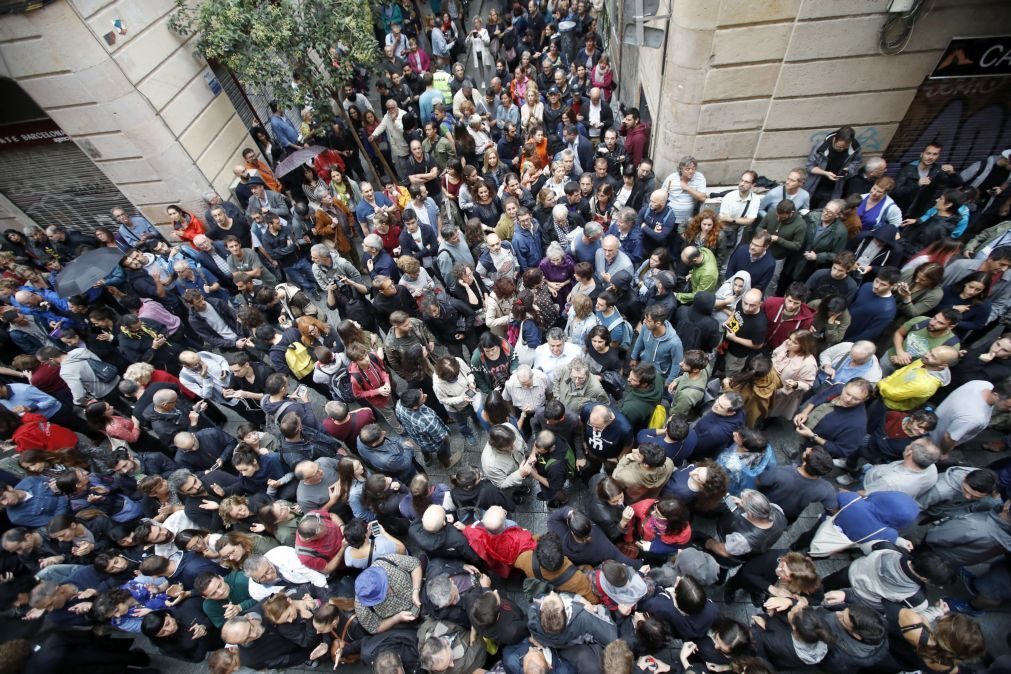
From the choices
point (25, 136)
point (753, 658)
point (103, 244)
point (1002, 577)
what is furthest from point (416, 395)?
point (25, 136)

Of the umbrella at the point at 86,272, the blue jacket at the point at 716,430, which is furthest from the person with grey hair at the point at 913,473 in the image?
the umbrella at the point at 86,272

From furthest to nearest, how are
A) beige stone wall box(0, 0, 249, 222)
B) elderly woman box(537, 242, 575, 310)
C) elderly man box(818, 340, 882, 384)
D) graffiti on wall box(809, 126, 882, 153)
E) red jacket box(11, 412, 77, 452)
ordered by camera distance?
beige stone wall box(0, 0, 249, 222) < graffiti on wall box(809, 126, 882, 153) < elderly woman box(537, 242, 575, 310) < red jacket box(11, 412, 77, 452) < elderly man box(818, 340, 882, 384)

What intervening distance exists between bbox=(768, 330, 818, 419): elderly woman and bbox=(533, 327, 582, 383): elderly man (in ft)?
7.05

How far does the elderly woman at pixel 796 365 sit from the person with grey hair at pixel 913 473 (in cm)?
105

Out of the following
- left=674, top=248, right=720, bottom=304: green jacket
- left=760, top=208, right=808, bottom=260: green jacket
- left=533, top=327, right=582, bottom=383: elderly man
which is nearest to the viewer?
left=533, top=327, right=582, bottom=383: elderly man

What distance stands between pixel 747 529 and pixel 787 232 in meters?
3.99

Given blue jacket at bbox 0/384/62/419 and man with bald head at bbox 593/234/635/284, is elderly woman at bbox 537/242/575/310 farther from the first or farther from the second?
blue jacket at bbox 0/384/62/419

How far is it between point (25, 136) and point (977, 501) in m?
15.5

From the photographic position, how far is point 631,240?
6605mm

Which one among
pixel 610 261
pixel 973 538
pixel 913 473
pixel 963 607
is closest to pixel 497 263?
pixel 610 261

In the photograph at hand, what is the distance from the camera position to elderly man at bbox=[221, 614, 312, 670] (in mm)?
3590

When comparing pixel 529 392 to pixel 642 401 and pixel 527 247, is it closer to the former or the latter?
pixel 642 401

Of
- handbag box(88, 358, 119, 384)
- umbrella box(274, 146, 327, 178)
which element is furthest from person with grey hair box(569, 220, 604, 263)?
handbag box(88, 358, 119, 384)

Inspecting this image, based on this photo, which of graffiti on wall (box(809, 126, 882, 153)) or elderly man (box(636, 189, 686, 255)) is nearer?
elderly man (box(636, 189, 686, 255))
